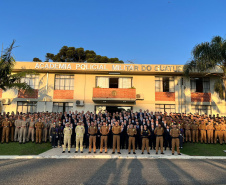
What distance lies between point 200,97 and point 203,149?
35.6 feet

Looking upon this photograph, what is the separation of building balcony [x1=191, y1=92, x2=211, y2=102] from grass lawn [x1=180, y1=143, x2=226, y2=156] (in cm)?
862

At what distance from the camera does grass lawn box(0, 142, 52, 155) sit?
12.0m

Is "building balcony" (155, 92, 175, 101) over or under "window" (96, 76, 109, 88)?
under

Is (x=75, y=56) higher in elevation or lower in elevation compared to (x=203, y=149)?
higher

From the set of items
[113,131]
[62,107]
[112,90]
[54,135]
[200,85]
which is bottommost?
[54,135]

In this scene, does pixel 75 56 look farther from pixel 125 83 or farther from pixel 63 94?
pixel 125 83

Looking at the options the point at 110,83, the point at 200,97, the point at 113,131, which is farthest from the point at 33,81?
the point at 200,97

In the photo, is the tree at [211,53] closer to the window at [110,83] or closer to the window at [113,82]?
the window at [110,83]

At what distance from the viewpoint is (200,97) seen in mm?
23141

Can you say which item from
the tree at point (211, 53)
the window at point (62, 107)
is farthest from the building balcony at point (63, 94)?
the tree at point (211, 53)

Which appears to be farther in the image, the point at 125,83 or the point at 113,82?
the point at 113,82

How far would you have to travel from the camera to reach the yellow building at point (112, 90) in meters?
22.4

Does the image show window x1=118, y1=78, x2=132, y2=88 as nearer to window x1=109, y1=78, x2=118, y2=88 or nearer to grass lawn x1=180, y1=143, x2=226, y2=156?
window x1=109, y1=78, x2=118, y2=88

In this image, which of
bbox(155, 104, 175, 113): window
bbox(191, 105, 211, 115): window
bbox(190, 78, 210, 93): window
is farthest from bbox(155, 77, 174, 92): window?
bbox(191, 105, 211, 115): window
